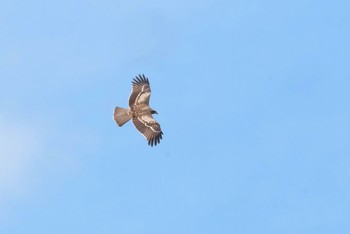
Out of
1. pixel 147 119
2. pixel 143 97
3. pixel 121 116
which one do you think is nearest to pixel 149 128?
pixel 147 119

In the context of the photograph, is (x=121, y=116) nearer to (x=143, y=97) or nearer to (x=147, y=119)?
(x=147, y=119)

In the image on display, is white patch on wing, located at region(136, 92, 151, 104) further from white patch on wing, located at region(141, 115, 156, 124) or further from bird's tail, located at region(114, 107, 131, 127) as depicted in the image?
bird's tail, located at region(114, 107, 131, 127)

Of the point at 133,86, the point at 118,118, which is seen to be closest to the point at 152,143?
the point at 118,118

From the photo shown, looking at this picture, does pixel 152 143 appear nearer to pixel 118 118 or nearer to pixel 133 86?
pixel 118 118

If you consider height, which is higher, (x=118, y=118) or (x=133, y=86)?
(x=133, y=86)

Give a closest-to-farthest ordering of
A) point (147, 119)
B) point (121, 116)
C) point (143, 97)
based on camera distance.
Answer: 1. point (121, 116)
2. point (147, 119)
3. point (143, 97)

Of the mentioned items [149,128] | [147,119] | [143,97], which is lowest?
[149,128]
